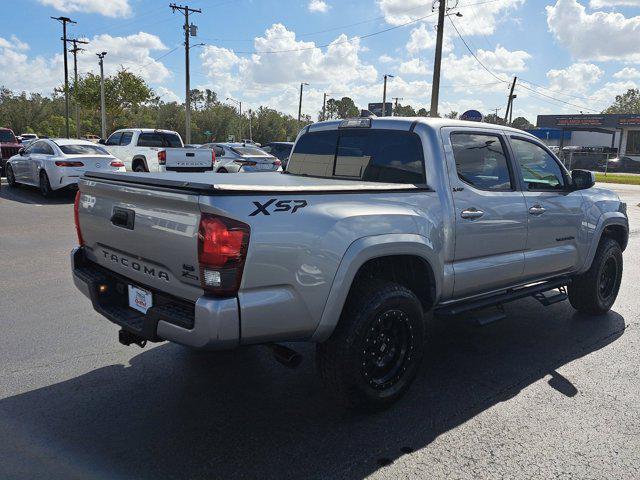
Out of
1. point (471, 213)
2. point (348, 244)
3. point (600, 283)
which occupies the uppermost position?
point (471, 213)

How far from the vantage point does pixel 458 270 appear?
3.79m

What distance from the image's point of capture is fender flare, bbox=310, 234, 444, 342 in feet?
9.74

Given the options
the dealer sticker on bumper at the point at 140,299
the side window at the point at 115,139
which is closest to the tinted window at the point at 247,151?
the side window at the point at 115,139

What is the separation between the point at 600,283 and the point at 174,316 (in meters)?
4.54

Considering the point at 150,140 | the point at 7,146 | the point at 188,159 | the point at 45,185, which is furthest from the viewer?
the point at 7,146

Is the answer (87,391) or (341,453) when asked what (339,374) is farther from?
(87,391)

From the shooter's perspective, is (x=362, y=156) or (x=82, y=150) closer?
(x=362, y=156)

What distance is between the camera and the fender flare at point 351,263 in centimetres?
297

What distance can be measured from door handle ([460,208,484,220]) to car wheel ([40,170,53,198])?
12132 millimetres

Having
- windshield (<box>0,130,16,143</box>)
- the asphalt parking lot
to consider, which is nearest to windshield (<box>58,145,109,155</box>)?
windshield (<box>0,130,16,143</box>)

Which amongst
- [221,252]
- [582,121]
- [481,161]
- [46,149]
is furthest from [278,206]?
[582,121]

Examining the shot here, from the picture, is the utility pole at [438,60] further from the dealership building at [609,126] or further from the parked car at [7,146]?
the dealership building at [609,126]

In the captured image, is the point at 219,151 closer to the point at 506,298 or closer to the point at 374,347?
the point at 506,298

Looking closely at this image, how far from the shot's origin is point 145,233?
304 cm
